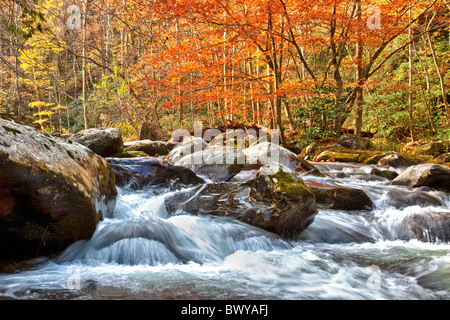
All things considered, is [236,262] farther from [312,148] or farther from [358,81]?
[358,81]

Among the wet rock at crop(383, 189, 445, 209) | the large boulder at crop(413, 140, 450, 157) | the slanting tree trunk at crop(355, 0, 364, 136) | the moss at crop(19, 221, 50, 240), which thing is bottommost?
the wet rock at crop(383, 189, 445, 209)

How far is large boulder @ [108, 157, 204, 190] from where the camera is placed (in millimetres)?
5730

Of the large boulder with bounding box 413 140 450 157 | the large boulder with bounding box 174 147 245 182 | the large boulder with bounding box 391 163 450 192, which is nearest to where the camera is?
the large boulder with bounding box 391 163 450 192

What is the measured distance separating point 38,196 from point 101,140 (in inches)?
205

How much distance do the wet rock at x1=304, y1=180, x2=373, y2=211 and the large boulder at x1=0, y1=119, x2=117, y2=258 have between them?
380cm

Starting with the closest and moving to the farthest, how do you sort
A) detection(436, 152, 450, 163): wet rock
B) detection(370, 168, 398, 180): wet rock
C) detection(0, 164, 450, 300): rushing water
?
1. detection(0, 164, 450, 300): rushing water
2. detection(370, 168, 398, 180): wet rock
3. detection(436, 152, 450, 163): wet rock

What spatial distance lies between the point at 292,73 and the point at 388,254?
58.7ft

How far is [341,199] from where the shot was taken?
5254mm

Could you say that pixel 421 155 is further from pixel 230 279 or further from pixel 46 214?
pixel 46 214

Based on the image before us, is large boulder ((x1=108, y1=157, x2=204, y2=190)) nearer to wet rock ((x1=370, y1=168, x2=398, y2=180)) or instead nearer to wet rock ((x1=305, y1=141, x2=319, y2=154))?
wet rock ((x1=370, y1=168, x2=398, y2=180))

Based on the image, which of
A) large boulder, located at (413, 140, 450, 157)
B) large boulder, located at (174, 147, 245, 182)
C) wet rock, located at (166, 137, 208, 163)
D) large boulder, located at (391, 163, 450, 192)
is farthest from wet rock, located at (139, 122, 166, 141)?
large boulder, located at (413, 140, 450, 157)

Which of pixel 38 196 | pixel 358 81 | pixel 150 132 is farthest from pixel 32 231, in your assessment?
pixel 358 81

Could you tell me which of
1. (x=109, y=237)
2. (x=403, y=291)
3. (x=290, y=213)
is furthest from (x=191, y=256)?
(x=403, y=291)
